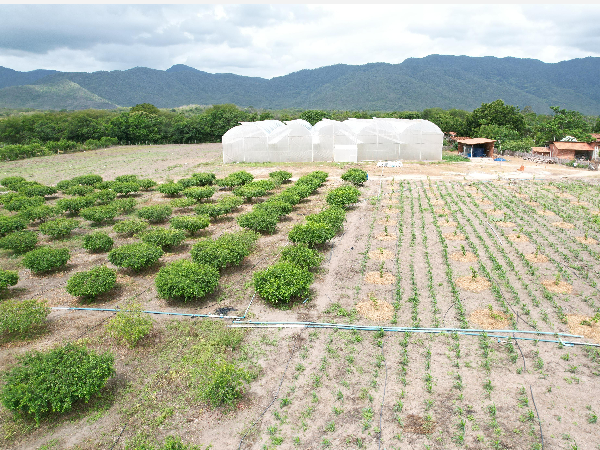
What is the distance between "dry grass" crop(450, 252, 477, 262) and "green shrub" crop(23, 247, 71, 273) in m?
13.7

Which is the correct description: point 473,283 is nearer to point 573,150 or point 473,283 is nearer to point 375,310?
point 375,310

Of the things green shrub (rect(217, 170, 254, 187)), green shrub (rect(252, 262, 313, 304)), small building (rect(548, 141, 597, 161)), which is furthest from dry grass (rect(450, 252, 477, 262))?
small building (rect(548, 141, 597, 161))

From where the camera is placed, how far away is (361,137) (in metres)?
36.2

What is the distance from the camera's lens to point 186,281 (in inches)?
404

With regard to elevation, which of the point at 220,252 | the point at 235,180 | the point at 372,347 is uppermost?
the point at 235,180

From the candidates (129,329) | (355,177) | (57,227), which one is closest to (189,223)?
(57,227)

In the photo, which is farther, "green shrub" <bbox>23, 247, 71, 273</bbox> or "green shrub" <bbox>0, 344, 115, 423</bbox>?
"green shrub" <bbox>23, 247, 71, 273</bbox>

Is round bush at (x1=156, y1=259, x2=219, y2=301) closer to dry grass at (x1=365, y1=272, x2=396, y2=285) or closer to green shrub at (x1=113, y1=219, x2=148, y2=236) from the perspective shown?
dry grass at (x1=365, y1=272, x2=396, y2=285)

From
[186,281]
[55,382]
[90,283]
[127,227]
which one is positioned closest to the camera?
[55,382]

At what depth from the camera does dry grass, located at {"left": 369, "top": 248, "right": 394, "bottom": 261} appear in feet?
46.5

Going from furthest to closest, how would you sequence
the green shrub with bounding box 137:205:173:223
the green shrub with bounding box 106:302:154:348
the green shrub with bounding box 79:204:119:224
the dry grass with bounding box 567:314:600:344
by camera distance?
the green shrub with bounding box 79:204:119:224 → the green shrub with bounding box 137:205:173:223 → the dry grass with bounding box 567:314:600:344 → the green shrub with bounding box 106:302:154:348

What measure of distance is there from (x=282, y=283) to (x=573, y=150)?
42.4 metres

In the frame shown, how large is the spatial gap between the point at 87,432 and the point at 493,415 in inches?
283

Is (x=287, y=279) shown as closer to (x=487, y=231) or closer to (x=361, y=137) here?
(x=487, y=231)
